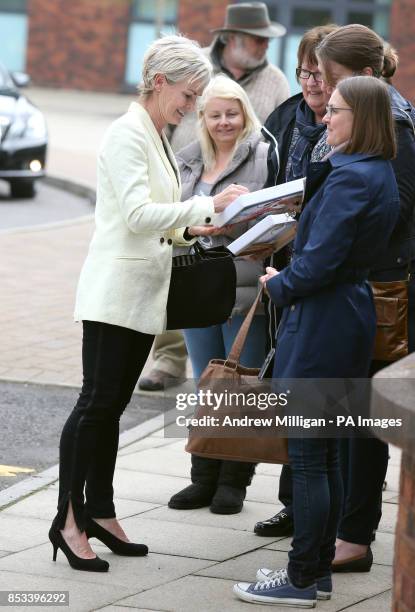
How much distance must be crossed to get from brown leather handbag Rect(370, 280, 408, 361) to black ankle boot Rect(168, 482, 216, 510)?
4.00 feet

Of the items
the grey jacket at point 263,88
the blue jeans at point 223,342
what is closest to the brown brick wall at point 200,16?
the grey jacket at point 263,88

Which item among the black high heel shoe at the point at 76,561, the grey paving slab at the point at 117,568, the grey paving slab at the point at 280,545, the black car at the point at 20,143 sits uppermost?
the black high heel shoe at the point at 76,561

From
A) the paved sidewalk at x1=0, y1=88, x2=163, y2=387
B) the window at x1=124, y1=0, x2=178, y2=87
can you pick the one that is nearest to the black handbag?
the paved sidewalk at x1=0, y1=88, x2=163, y2=387

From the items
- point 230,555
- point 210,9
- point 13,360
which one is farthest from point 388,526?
point 210,9

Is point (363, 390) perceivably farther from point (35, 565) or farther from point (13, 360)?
point (13, 360)

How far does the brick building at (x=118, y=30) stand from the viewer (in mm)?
35312

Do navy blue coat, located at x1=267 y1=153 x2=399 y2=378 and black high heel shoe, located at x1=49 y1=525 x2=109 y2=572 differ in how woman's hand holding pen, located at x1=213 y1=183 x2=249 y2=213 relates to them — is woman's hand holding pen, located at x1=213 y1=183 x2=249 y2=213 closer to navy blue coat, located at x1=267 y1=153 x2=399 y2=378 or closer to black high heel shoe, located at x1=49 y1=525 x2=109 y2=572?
navy blue coat, located at x1=267 y1=153 x2=399 y2=378

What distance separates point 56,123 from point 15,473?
20.3 meters

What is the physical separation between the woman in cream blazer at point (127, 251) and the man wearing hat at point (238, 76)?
7.80ft

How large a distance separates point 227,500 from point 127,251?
1392mm

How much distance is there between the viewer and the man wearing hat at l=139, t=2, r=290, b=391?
7.31 m

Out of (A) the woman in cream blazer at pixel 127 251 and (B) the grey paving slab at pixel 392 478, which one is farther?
(B) the grey paving slab at pixel 392 478

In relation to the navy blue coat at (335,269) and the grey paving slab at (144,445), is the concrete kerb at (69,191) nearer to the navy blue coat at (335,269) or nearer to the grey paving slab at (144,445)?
the grey paving slab at (144,445)

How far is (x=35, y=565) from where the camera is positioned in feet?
15.4
